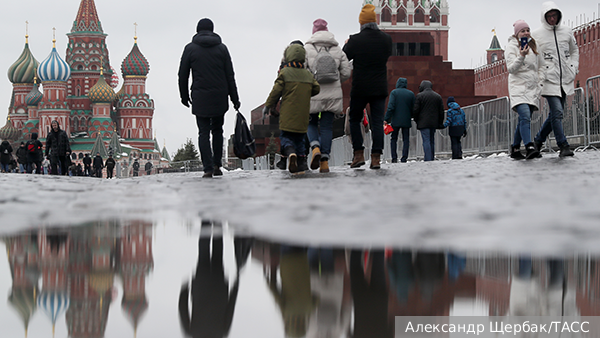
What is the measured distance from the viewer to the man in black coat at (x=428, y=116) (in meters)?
12.7

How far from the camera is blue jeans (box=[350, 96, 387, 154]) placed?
28.3ft

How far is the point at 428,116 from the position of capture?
41.6ft

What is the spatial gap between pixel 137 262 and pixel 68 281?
1.37 feet

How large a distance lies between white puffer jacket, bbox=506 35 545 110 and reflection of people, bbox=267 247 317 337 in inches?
→ 246

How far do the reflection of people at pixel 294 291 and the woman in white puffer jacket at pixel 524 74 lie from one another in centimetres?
621

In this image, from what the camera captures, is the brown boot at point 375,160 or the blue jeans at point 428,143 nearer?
the brown boot at point 375,160

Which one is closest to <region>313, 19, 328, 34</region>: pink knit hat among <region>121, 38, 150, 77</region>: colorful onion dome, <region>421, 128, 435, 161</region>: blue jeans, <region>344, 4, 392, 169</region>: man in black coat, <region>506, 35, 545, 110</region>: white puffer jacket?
<region>344, 4, 392, 169</region>: man in black coat

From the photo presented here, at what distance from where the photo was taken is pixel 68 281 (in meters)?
→ 2.60

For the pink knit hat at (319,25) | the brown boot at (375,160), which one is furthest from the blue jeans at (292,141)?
the pink knit hat at (319,25)

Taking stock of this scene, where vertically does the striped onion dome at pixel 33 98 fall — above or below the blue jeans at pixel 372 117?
above

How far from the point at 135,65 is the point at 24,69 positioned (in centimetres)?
1708

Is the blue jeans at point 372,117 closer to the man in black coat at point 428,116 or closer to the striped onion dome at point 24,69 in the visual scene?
the man in black coat at point 428,116

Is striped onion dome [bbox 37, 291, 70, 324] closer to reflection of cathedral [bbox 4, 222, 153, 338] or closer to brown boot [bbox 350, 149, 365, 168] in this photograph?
reflection of cathedral [bbox 4, 222, 153, 338]

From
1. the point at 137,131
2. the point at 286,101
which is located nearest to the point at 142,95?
the point at 137,131
